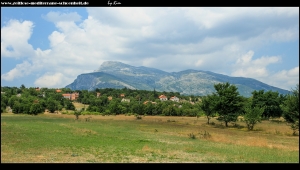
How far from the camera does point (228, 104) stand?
59.4 m

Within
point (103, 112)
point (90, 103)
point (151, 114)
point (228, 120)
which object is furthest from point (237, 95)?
point (90, 103)

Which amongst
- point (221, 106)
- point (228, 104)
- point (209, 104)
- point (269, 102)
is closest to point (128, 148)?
point (228, 104)

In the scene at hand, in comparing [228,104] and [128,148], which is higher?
[228,104]

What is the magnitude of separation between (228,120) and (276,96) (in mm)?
29328

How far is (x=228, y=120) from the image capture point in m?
58.6

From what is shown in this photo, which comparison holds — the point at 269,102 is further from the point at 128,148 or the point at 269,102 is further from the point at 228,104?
the point at 128,148

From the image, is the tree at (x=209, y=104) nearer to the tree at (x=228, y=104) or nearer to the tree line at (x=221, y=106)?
the tree line at (x=221, y=106)

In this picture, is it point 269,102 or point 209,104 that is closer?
point 209,104

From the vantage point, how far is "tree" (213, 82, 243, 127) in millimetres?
58969

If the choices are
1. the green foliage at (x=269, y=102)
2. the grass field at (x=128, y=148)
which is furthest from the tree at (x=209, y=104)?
the grass field at (x=128, y=148)

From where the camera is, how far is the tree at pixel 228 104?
59.0 m

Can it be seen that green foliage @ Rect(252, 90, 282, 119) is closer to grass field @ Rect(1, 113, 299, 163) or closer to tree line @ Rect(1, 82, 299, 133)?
tree line @ Rect(1, 82, 299, 133)

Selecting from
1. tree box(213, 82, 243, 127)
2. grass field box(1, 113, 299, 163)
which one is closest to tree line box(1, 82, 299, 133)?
tree box(213, 82, 243, 127)
